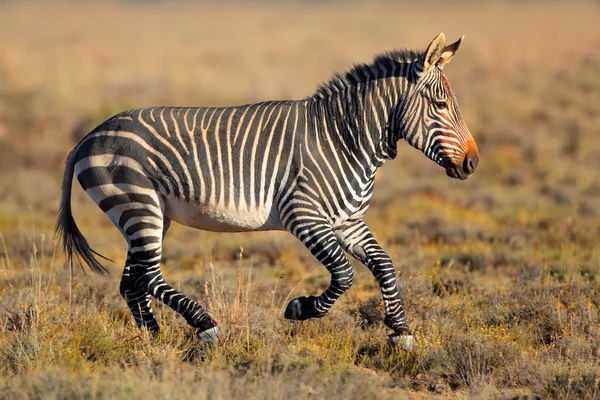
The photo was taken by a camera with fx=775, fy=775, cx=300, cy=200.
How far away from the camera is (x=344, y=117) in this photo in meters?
6.80

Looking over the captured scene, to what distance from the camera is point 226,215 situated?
6.57m

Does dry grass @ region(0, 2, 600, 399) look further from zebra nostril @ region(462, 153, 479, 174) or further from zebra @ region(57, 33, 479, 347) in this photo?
zebra nostril @ region(462, 153, 479, 174)

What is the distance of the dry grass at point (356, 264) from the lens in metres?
5.68

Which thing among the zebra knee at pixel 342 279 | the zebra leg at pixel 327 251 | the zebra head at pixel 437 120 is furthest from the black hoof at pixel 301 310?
the zebra head at pixel 437 120

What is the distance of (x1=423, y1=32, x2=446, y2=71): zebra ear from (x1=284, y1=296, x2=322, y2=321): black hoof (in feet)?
7.31

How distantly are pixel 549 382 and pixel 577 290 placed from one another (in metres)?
2.67

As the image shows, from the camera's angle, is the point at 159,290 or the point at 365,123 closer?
the point at 159,290

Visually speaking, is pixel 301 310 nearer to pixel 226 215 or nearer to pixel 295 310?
pixel 295 310

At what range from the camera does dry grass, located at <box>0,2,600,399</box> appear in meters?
5.68

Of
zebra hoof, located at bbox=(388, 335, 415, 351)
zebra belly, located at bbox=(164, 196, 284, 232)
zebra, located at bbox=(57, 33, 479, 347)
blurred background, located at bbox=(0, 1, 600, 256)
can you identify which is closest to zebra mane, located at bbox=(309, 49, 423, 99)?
zebra, located at bbox=(57, 33, 479, 347)

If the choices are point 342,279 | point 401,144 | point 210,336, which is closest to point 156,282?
point 210,336

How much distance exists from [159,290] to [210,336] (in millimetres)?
625

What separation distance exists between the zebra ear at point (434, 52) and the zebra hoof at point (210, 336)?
2.83 m

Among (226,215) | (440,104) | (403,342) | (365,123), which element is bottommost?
(403,342)
